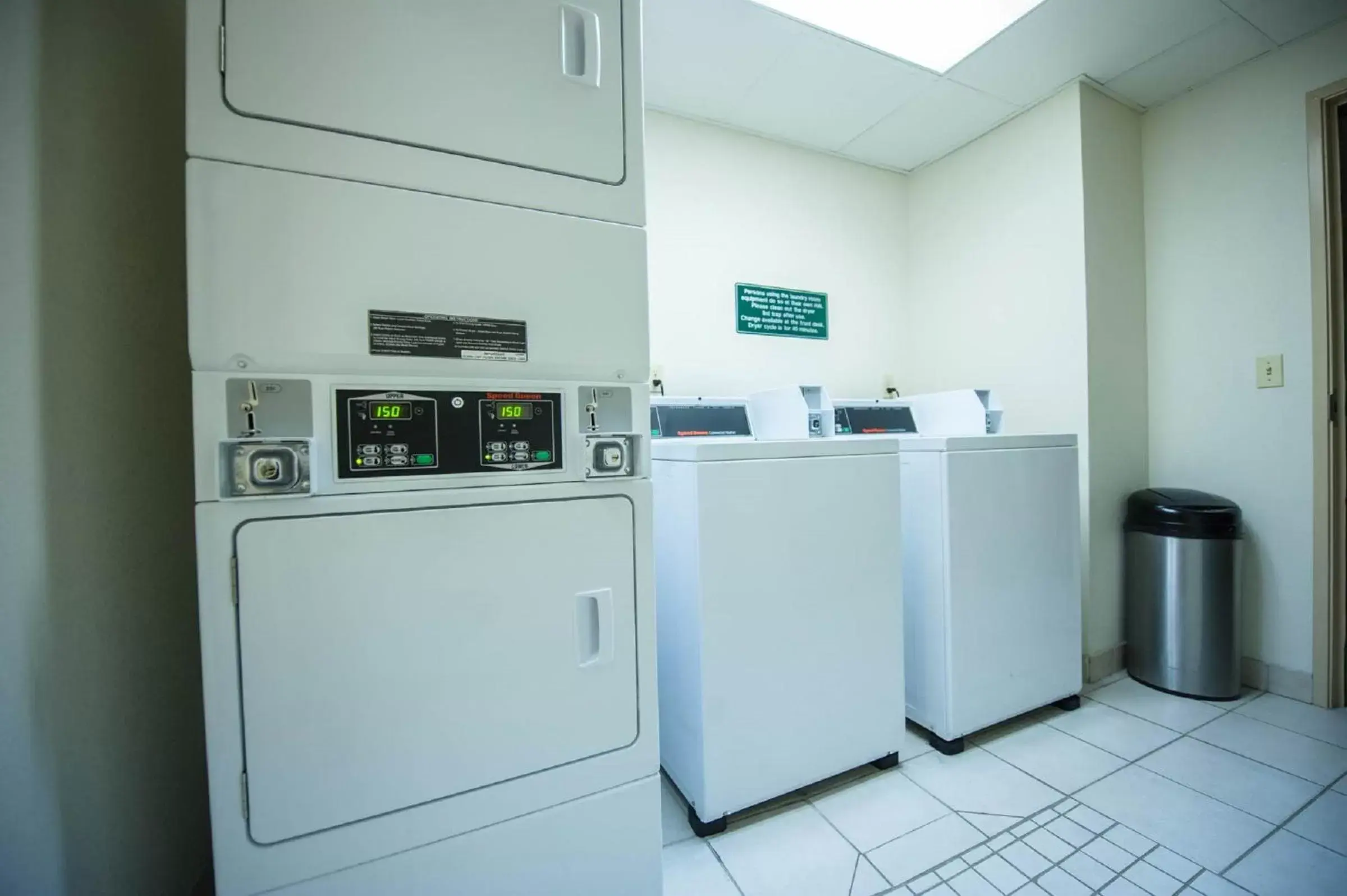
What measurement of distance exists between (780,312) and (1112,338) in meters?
1.55

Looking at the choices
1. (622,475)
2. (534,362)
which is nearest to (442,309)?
(534,362)

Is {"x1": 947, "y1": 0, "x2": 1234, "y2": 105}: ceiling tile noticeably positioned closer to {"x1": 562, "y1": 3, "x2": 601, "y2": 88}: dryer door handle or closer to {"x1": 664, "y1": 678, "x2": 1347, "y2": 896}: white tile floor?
{"x1": 562, "y1": 3, "x2": 601, "y2": 88}: dryer door handle

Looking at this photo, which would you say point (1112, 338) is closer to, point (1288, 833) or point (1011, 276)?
point (1011, 276)

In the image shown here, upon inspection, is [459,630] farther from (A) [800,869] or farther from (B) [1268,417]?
(B) [1268,417]

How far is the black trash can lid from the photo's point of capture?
2094mm

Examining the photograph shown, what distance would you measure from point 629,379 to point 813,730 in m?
1.27

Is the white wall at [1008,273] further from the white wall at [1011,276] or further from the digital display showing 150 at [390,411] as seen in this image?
the digital display showing 150 at [390,411]

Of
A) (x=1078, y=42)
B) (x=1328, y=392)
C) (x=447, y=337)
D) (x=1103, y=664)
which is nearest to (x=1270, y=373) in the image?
(x=1328, y=392)

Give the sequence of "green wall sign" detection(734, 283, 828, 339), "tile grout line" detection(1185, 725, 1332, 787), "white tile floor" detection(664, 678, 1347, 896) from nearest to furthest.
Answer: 1. "white tile floor" detection(664, 678, 1347, 896)
2. "tile grout line" detection(1185, 725, 1332, 787)
3. "green wall sign" detection(734, 283, 828, 339)

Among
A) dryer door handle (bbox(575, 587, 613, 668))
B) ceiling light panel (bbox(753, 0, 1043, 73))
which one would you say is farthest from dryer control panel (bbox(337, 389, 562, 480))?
ceiling light panel (bbox(753, 0, 1043, 73))

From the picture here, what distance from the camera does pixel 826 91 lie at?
2312 millimetres

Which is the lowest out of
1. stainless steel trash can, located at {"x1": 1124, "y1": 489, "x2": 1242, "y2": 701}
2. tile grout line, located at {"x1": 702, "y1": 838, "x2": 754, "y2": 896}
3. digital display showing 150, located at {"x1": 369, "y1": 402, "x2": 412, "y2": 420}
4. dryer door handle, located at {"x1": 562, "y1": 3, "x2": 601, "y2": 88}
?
tile grout line, located at {"x1": 702, "y1": 838, "x2": 754, "y2": 896}

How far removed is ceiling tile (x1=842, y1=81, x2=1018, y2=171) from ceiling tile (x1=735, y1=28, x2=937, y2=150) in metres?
0.09

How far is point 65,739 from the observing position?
31.6 inches
